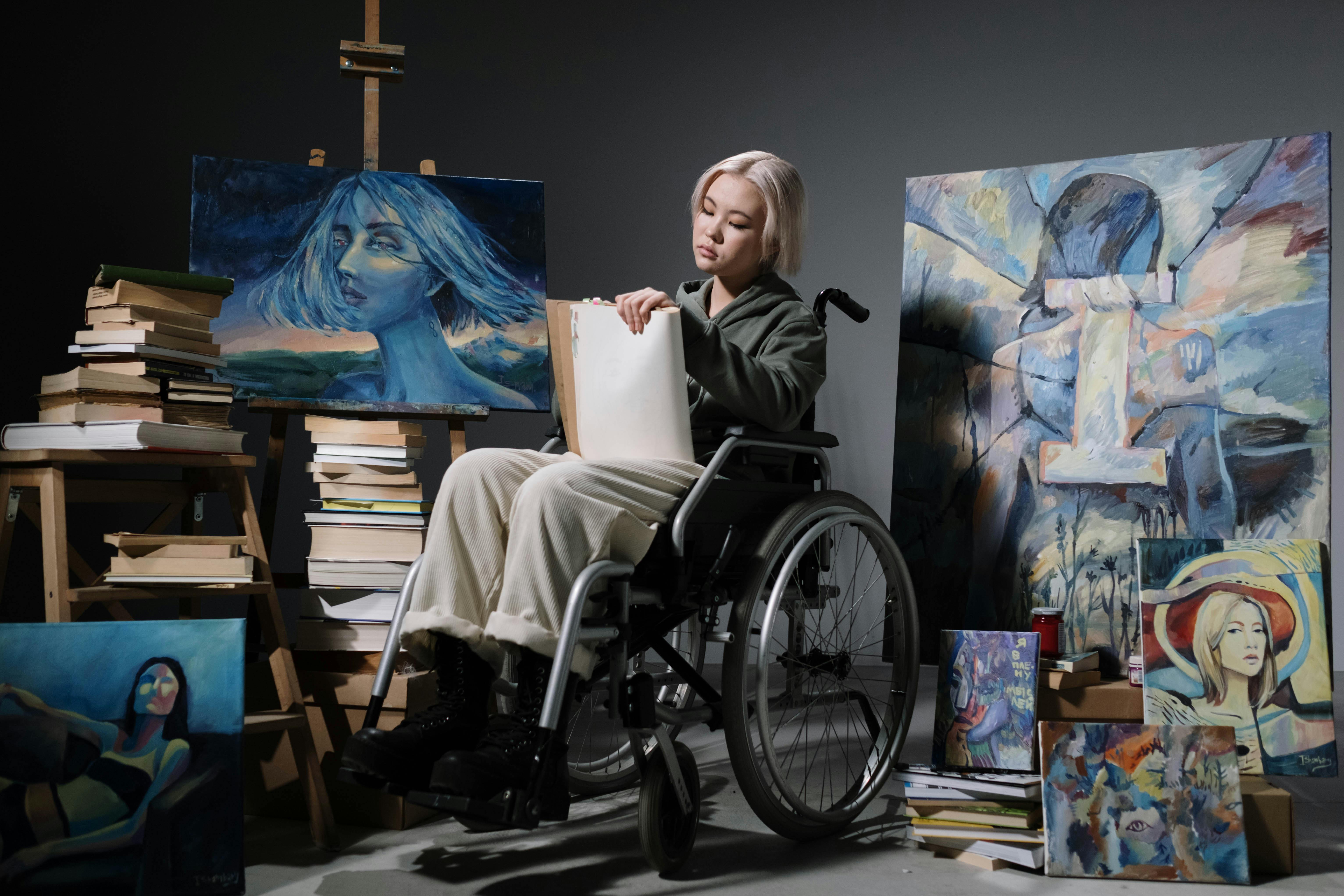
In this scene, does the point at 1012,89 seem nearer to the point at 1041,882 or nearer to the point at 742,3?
the point at 742,3

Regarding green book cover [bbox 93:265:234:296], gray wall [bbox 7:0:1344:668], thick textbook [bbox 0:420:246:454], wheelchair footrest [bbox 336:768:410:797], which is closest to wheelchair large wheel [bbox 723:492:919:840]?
wheelchair footrest [bbox 336:768:410:797]

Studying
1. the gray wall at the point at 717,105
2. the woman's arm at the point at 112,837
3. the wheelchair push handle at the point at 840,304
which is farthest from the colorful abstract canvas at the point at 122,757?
the gray wall at the point at 717,105

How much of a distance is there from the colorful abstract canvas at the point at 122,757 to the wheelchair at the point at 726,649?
25cm

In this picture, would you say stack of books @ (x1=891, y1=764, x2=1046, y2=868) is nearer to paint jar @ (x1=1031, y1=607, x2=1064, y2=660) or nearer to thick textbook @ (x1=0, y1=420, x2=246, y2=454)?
paint jar @ (x1=1031, y1=607, x2=1064, y2=660)

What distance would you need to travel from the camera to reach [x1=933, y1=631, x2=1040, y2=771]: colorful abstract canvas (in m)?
1.94

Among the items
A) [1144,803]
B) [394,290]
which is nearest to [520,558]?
[1144,803]

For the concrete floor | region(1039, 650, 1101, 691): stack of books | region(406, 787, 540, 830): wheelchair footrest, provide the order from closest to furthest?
region(406, 787, 540, 830): wheelchair footrest, the concrete floor, region(1039, 650, 1101, 691): stack of books

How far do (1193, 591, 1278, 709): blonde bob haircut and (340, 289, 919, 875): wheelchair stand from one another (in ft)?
1.67

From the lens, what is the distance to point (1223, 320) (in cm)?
215

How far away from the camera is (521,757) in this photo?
143cm

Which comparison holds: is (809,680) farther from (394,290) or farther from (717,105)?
(717,105)

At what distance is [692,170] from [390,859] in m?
2.79

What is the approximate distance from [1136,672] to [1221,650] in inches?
7.2

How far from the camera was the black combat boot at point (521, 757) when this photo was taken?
140 cm
